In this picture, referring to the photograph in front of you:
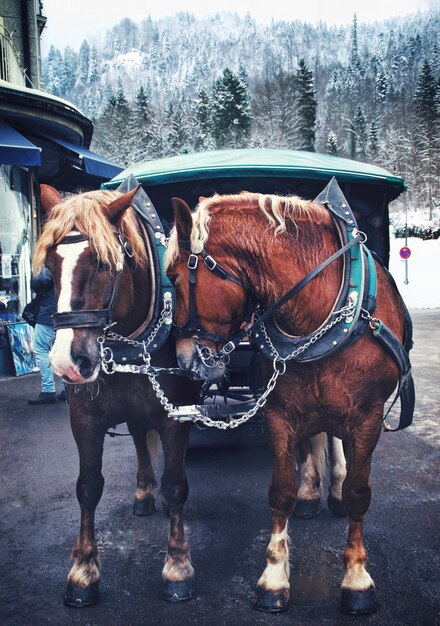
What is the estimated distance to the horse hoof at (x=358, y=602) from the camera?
2.63m

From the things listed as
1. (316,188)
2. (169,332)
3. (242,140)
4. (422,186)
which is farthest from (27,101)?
(422,186)

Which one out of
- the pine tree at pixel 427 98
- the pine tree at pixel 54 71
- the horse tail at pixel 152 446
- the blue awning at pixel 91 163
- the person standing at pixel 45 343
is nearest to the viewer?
the horse tail at pixel 152 446

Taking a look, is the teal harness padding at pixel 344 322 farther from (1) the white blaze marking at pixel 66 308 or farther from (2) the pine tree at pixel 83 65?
(2) the pine tree at pixel 83 65

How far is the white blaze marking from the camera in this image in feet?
7.50

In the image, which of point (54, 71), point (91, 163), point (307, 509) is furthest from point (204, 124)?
point (54, 71)

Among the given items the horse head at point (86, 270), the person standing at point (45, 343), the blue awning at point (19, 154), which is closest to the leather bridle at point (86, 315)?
the horse head at point (86, 270)

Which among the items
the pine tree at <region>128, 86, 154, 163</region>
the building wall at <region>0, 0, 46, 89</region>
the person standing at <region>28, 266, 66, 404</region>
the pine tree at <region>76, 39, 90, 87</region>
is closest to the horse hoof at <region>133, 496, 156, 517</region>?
the person standing at <region>28, 266, 66, 404</region>

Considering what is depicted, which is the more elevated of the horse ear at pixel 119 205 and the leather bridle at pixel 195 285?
the horse ear at pixel 119 205

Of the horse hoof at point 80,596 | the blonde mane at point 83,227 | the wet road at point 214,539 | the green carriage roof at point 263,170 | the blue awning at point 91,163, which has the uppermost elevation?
the blue awning at point 91,163

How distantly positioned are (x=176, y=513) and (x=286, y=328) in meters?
1.11

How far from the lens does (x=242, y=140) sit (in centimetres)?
4616

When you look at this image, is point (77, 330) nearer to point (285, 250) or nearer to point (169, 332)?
point (169, 332)

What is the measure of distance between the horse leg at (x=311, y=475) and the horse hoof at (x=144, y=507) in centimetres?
93

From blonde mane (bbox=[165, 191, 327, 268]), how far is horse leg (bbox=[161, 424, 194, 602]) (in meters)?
0.92
